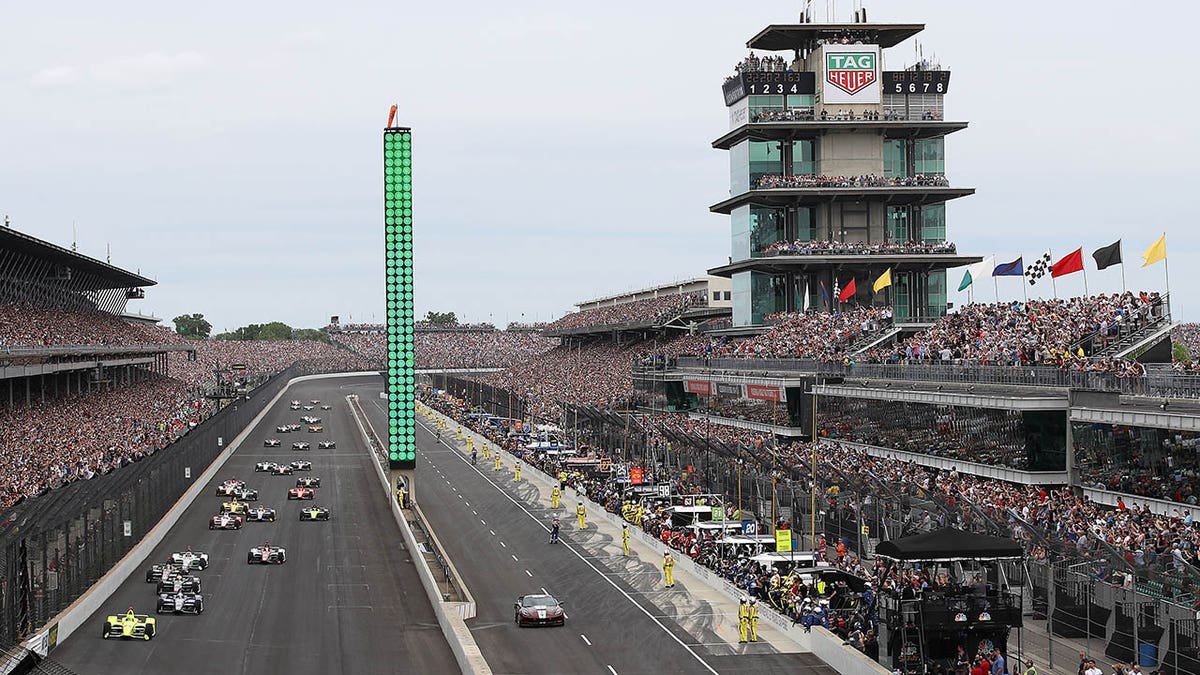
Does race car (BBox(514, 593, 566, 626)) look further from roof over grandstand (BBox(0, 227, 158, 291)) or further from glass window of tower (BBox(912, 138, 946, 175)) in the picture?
glass window of tower (BBox(912, 138, 946, 175))

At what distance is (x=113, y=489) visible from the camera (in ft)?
159

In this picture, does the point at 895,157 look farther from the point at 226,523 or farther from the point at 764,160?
the point at 226,523

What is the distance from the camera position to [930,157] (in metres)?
96.0

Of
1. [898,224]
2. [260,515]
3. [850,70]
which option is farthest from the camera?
[898,224]

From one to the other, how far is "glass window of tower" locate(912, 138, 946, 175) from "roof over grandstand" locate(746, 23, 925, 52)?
7815mm

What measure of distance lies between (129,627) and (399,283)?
3223cm

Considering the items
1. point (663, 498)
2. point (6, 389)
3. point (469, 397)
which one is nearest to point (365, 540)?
point (663, 498)

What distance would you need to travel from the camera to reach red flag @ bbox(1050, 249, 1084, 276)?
54.0 m

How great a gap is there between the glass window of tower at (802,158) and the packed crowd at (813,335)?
9891 mm

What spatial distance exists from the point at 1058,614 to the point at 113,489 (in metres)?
32.0

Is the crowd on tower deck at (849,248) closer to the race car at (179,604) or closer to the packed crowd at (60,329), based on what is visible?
the packed crowd at (60,329)

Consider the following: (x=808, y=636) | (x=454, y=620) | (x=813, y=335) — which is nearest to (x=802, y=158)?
(x=813, y=335)

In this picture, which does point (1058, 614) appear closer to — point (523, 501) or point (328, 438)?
point (523, 501)

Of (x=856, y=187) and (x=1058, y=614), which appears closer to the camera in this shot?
(x=1058, y=614)
